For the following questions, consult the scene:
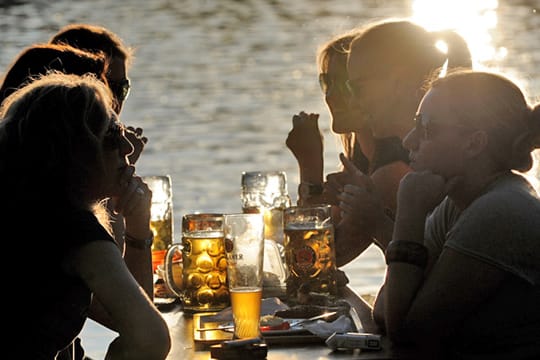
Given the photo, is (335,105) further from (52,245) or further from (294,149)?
(52,245)

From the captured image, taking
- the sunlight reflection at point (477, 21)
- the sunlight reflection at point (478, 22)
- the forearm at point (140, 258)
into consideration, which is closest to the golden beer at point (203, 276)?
the forearm at point (140, 258)

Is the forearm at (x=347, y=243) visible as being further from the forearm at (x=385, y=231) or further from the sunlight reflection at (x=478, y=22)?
the sunlight reflection at (x=478, y=22)

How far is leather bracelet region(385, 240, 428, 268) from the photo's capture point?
7.96ft

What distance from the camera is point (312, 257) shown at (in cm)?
282

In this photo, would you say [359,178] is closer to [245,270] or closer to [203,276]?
[203,276]

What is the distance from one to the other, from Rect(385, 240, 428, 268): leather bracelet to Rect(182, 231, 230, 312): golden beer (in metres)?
0.55

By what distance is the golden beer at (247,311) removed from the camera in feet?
7.71

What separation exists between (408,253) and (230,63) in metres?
16.2

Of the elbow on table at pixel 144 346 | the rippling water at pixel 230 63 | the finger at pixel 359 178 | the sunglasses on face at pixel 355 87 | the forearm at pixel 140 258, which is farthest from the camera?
the rippling water at pixel 230 63

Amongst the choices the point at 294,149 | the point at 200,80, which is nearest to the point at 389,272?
the point at 294,149

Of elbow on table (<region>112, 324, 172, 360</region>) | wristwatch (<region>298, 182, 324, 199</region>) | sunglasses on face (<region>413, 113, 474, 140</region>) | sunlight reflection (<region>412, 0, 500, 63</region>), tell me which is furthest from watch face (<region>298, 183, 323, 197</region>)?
sunlight reflection (<region>412, 0, 500, 63</region>)

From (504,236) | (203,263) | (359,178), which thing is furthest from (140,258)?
(504,236)

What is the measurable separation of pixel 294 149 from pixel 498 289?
1540 millimetres

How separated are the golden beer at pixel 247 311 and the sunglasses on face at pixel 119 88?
1.69 metres
